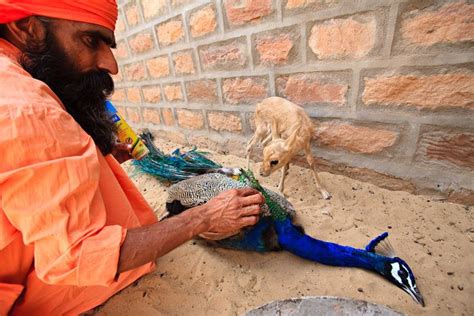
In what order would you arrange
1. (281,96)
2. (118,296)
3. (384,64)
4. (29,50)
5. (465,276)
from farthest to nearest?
(281,96) → (384,64) → (118,296) → (465,276) → (29,50)

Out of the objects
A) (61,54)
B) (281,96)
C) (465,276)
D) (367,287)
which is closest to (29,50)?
(61,54)

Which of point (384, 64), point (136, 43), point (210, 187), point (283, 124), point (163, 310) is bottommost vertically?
point (163, 310)

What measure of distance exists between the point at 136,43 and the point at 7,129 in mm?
Answer: 2478

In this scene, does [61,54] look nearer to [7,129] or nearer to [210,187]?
[7,129]

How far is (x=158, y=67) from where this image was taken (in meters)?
2.61

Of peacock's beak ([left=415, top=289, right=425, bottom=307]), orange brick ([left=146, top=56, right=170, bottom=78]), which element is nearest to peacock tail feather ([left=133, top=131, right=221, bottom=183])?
orange brick ([left=146, top=56, right=170, bottom=78])

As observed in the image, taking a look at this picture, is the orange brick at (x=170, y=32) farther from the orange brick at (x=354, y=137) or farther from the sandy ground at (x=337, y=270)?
the sandy ground at (x=337, y=270)

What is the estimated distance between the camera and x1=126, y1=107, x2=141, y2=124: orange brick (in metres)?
3.34

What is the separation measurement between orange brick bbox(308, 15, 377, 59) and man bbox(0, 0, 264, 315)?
3.18ft

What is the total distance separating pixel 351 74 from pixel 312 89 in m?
0.24

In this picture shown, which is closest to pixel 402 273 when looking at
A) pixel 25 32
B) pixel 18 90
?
pixel 18 90

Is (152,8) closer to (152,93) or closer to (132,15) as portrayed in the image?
(132,15)

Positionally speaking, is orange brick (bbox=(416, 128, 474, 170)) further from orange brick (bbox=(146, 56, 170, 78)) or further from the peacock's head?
orange brick (bbox=(146, 56, 170, 78))

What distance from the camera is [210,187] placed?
1.33 m
